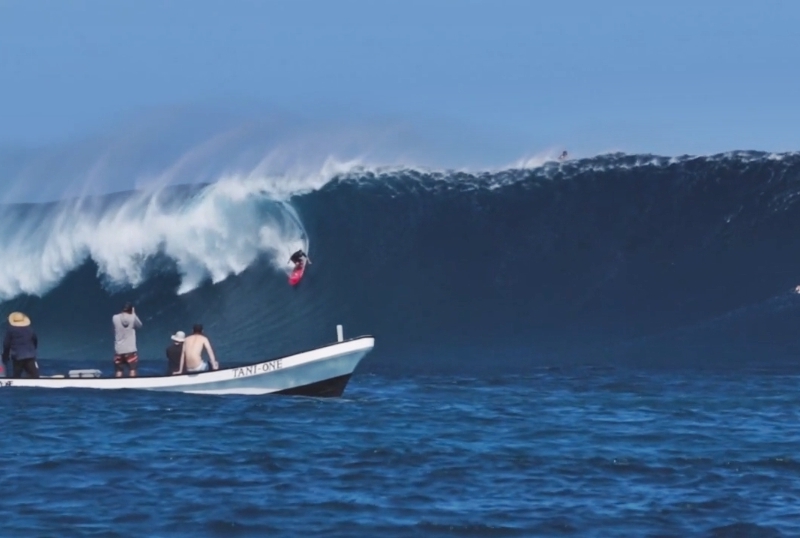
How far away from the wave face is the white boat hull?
13.2ft

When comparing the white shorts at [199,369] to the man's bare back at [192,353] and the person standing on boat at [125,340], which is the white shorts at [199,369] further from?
the person standing on boat at [125,340]

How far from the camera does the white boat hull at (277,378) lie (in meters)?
19.1

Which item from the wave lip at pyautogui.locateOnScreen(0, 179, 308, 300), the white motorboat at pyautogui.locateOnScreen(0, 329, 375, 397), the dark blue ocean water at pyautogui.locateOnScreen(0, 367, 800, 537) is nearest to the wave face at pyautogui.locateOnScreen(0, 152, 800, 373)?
the wave lip at pyautogui.locateOnScreen(0, 179, 308, 300)

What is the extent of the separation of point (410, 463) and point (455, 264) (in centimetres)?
1594

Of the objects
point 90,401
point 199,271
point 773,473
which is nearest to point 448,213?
point 199,271

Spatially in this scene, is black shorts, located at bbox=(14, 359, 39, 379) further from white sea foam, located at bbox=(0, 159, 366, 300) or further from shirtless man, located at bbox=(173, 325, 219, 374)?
white sea foam, located at bbox=(0, 159, 366, 300)

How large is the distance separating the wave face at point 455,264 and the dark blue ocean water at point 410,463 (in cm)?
553

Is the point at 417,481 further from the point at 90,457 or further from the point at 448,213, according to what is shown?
the point at 448,213

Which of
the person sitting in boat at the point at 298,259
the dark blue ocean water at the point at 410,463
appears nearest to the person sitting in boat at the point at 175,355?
the dark blue ocean water at the point at 410,463

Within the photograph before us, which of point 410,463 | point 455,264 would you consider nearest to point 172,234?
point 455,264

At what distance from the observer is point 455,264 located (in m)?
29.3

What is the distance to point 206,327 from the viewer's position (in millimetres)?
27594

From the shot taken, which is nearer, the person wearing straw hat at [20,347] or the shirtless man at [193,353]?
the shirtless man at [193,353]

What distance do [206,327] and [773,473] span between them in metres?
16.1
